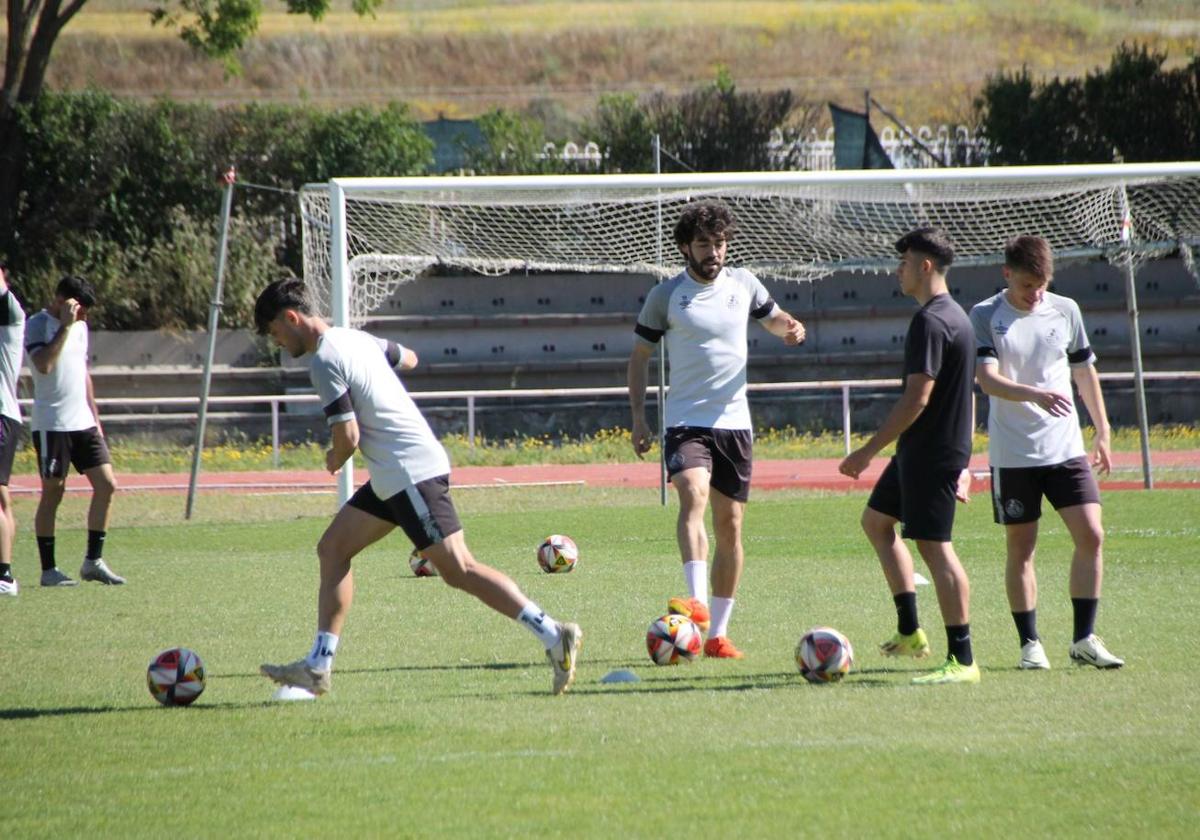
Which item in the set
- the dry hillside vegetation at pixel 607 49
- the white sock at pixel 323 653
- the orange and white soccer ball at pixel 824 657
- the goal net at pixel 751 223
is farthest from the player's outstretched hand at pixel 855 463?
the dry hillside vegetation at pixel 607 49

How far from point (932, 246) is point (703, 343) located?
1.50 m

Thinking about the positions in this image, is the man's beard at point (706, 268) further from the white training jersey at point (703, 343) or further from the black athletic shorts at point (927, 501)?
the black athletic shorts at point (927, 501)

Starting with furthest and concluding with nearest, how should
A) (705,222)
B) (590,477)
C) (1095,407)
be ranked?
1. (590,477)
2. (705,222)
3. (1095,407)

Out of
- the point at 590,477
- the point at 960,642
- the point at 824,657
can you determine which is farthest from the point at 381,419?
the point at 590,477

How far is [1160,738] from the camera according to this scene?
5.66 meters

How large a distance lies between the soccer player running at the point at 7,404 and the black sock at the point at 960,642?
695 centimetres

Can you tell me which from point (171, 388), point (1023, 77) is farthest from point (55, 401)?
point (1023, 77)

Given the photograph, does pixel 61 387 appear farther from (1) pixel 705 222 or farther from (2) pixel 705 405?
(1) pixel 705 222

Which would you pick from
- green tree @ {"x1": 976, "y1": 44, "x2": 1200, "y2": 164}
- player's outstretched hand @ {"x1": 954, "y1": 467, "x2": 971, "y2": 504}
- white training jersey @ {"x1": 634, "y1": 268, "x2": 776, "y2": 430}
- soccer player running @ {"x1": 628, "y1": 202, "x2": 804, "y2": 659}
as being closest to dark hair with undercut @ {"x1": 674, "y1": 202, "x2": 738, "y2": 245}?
soccer player running @ {"x1": 628, "y1": 202, "x2": 804, "y2": 659}

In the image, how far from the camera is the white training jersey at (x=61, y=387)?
38.0 feet

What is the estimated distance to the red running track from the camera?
64.1ft

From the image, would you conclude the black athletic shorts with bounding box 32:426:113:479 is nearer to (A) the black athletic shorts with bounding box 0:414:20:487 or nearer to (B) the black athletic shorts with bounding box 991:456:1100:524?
(A) the black athletic shorts with bounding box 0:414:20:487

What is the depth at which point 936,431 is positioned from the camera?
22.8 feet

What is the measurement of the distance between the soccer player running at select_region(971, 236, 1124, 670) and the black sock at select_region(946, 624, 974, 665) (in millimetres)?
486
